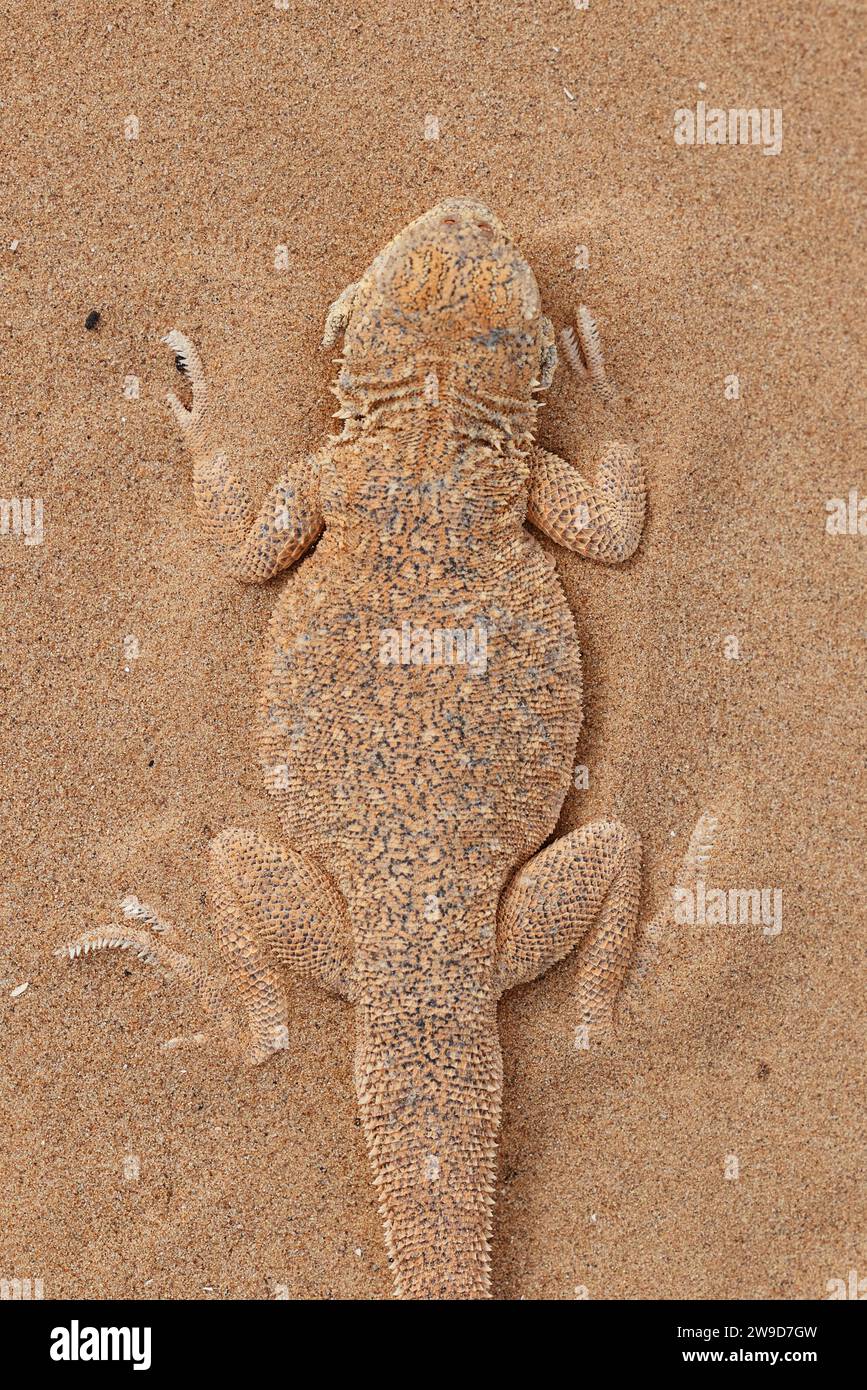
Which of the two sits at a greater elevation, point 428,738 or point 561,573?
point 561,573

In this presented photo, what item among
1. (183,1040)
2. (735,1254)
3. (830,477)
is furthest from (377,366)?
(735,1254)

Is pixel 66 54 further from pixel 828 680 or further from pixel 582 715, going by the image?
pixel 828 680

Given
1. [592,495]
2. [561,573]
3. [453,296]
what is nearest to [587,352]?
[592,495]

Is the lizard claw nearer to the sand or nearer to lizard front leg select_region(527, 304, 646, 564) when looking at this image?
the sand

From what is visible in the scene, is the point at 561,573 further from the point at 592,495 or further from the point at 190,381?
the point at 190,381

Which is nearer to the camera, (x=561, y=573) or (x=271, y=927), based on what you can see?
(x=271, y=927)

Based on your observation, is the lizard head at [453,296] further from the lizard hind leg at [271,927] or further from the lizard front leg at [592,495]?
the lizard hind leg at [271,927]

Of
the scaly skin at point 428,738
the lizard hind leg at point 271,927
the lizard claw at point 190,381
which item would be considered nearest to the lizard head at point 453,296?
the scaly skin at point 428,738
